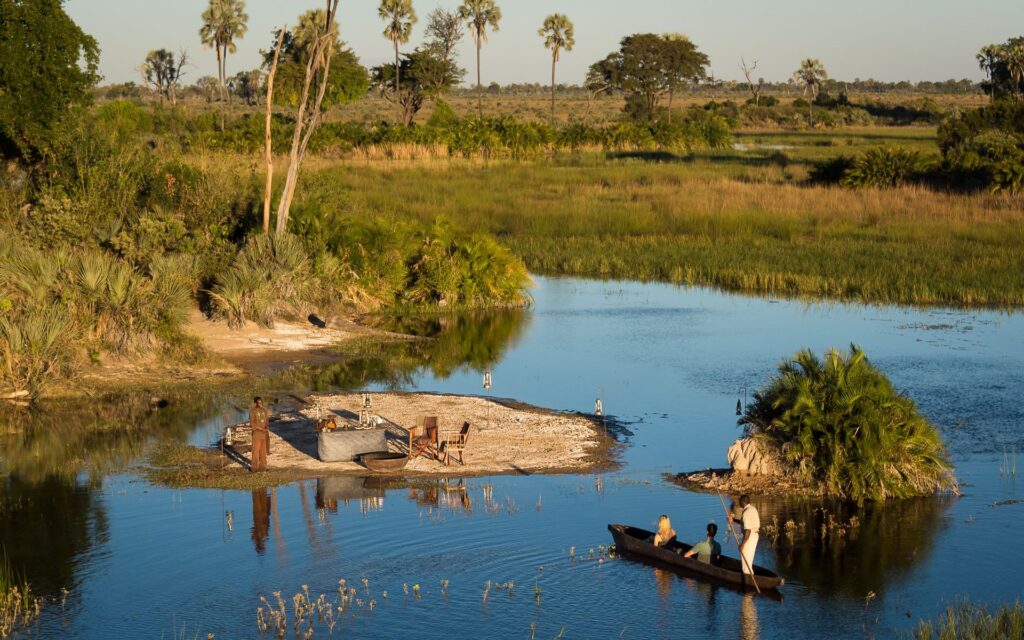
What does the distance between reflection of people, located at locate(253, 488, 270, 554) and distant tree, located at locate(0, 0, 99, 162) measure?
22414 millimetres

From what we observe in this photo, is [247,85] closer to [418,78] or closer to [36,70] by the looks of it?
[418,78]

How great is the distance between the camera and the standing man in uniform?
65.8 ft

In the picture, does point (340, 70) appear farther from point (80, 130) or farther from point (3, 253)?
point (3, 253)

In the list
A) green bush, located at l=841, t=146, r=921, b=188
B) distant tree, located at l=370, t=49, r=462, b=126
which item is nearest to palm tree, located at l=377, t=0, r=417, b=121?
distant tree, located at l=370, t=49, r=462, b=126

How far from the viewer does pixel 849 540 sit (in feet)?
57.6

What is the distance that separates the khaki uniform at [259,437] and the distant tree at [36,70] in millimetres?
21225

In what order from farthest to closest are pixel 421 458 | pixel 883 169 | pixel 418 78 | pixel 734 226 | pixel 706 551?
1. pixel 418 78
2. pixel 883 169
3. pixel 734 226
4. pixel 421 458
5. pixel 706 551

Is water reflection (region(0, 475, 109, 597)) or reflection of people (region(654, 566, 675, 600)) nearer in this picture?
reflection of people (region(654, 566, 675, 600))

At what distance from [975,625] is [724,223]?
38.9 meters

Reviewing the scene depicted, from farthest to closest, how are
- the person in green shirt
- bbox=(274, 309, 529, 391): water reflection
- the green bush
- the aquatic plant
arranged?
the green bush < bbox=(274, 309, 529, 391): water reflection < the person in green shirt < the aquatic plant

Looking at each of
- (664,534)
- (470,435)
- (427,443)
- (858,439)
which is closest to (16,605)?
(664,534)

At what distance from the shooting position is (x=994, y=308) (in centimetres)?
3716

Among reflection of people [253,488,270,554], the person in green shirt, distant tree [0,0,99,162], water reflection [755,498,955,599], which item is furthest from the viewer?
distant tree [0,0,99,162]

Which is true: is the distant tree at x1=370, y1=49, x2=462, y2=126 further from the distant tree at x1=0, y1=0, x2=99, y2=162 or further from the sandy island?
the sandy island
